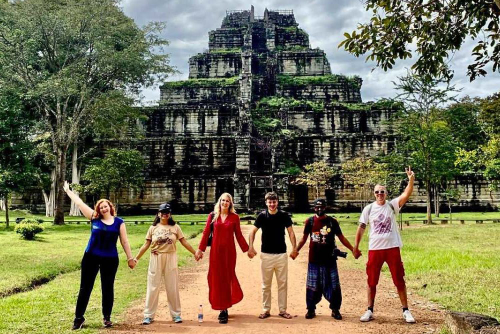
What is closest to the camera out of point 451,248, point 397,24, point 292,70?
point 397,24

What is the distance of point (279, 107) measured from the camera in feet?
115

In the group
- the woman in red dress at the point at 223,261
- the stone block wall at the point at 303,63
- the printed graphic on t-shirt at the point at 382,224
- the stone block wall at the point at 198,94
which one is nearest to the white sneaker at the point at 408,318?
the printed graphic on t-shirt at the point at 382,224

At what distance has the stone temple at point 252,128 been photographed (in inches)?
1205

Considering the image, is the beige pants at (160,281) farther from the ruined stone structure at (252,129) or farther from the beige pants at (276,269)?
the ruined stone structure at (252,129)

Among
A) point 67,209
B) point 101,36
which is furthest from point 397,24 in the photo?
point 67,209

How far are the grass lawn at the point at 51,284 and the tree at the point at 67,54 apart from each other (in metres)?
8.51

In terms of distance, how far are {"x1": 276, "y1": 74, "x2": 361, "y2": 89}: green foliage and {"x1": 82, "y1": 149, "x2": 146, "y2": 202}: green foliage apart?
16106mm

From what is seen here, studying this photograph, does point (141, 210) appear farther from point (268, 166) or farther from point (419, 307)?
point (419, 307)

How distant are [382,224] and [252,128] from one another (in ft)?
90.4

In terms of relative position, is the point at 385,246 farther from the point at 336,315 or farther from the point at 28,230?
the point at 28,230

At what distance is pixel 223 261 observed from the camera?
6211mm

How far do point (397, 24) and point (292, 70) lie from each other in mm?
35330

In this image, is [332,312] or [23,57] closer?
[332,312]

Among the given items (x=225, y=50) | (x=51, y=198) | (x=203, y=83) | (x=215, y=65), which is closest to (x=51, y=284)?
(x=51, y=198)
